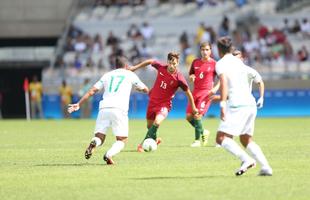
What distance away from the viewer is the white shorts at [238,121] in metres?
14.4

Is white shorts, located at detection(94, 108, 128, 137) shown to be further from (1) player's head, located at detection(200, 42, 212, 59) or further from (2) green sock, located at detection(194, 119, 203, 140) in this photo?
(2) green sock, located at detection(194, 119, 203, 140)

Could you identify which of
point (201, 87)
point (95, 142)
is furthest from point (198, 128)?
point (95, 142)

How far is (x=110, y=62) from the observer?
48531 millimetres

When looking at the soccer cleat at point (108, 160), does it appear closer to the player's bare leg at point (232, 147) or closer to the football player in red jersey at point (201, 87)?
the player's bare leg at point (232, 147)

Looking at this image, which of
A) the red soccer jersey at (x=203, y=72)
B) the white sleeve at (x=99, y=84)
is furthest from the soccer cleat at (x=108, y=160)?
the red soccer jersey at (x=203, y=72)

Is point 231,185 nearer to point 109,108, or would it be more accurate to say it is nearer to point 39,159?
point 109,108

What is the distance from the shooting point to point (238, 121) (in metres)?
14.4

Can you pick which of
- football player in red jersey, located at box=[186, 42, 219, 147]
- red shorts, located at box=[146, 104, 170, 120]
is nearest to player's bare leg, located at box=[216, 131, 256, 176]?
red shorts, located at box=[146, 104, 170, 120]

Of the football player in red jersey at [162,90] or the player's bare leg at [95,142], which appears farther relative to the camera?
the football player in red jersey at [162,90]

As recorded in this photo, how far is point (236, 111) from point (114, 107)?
10.6 ft

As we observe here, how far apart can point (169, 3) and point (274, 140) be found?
94.1 feet

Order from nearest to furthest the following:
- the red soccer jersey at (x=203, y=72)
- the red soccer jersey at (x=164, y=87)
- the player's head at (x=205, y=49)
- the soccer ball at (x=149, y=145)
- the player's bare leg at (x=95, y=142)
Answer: the player's bare leg at (x=95, y=142), the soccer ball at (x=149, y=145), the red soccer jersey at (x=164, y=87), the player's head at (x=205, y=49), the red soccer jersey at (x=203, y=72)

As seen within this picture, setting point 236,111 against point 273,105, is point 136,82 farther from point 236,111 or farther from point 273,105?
point 273,105

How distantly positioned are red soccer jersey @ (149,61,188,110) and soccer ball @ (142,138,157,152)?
1237mm
